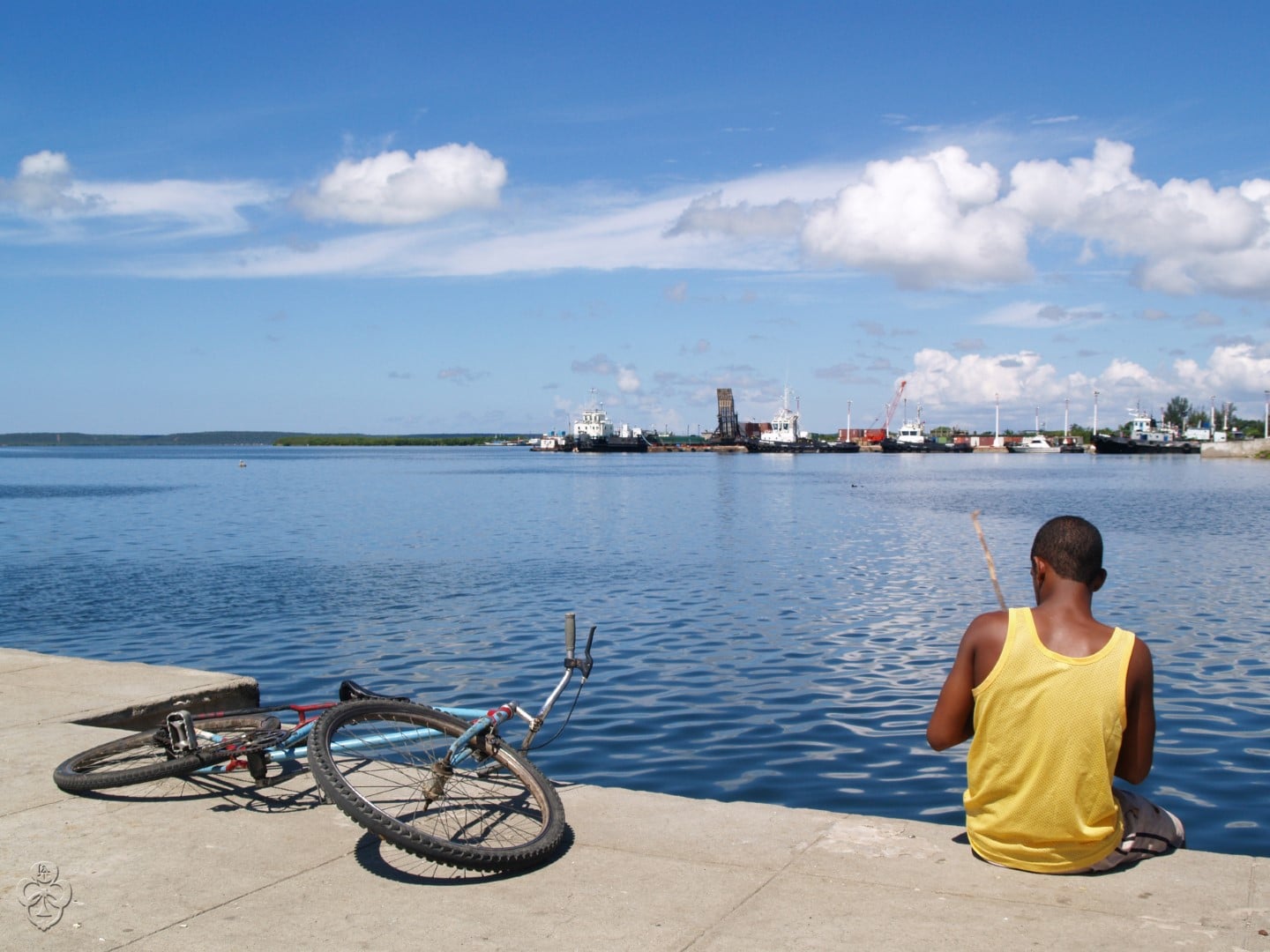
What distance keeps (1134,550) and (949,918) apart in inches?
1171

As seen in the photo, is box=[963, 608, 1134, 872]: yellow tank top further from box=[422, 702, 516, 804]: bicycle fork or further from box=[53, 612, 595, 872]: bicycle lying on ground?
box=[422, 702, 516, 804]: bicycle fork

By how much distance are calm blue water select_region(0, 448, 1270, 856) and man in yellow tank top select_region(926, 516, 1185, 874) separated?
4211mm

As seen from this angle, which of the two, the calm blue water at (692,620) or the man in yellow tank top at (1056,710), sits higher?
the man in yellow tank top at (1056,710)

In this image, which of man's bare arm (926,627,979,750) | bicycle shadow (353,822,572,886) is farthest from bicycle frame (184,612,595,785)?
man's bare arm (926,627,979,750)

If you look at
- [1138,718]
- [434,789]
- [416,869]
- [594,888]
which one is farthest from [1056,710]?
[434,789]

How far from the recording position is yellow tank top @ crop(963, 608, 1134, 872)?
4.68m

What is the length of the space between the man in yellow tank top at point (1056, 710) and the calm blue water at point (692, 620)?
4.21 meters

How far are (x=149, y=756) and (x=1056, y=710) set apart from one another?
17.4ft

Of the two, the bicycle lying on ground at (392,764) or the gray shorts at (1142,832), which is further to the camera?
the bicycle lying on ground at (392,764)

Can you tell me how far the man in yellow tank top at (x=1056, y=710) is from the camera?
15.4 ft

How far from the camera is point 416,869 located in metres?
5.42

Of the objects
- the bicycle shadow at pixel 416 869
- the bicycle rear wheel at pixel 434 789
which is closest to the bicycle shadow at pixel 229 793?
the bicycle rear wheel at pixel 434 789

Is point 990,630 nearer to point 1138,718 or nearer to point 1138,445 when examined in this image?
point 1138,718

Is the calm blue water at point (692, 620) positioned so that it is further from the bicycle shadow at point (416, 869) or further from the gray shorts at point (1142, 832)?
the bicycle shadow at point (416, 869)
